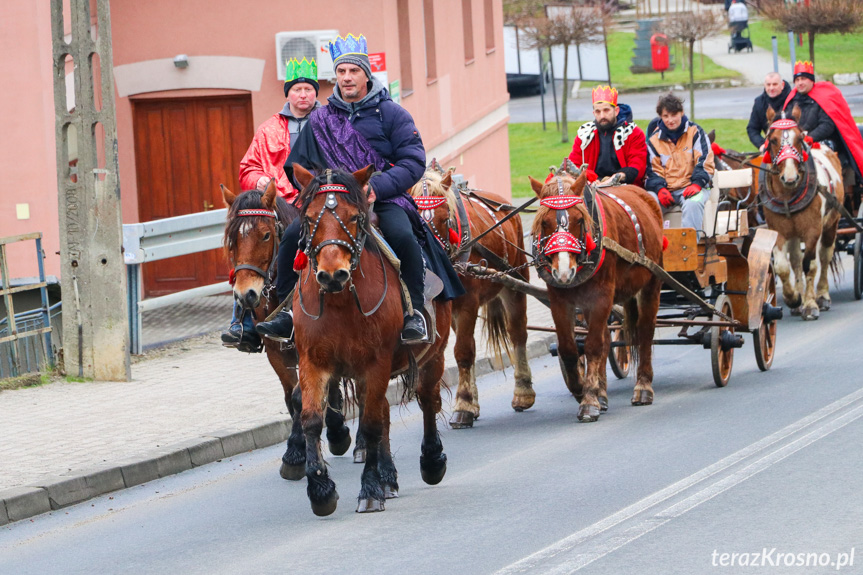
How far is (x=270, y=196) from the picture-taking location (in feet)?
28.1

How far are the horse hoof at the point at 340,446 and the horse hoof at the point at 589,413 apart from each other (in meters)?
1.88

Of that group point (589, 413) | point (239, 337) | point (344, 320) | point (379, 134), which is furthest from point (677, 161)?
point (344, 320)

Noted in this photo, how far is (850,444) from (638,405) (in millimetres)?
2507

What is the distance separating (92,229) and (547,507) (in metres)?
6.53

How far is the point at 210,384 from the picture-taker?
12141mm

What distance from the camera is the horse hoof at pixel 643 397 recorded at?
429 inches

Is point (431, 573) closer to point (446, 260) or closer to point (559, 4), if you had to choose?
point (446, 260)

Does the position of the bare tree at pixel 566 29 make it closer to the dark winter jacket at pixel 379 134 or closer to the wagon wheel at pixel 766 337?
the wagon wheel at pixel 766 337

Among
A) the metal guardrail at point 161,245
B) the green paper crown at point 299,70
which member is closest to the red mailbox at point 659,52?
the metal guardrail at point 161,245

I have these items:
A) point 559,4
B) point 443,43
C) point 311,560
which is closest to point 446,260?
point 311,560

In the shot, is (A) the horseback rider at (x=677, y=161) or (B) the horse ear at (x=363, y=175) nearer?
(B) the horse ear at (x=363, y=175)

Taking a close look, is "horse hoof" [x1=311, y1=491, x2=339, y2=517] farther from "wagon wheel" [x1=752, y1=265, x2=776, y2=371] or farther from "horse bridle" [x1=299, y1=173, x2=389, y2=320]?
"wagon wheel" [x1=752, y1=265, x2=776, y2=371]

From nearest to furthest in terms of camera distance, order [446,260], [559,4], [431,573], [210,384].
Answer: [431,573] → [446,260] → [210,384] → [559,4]

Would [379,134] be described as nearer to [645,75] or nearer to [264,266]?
[264,266]
